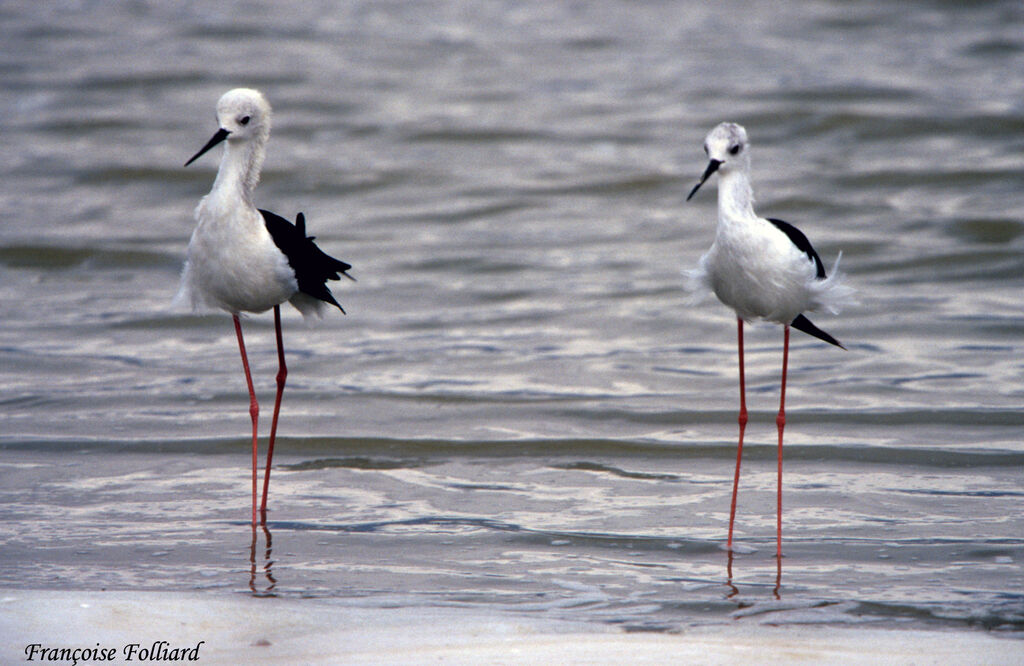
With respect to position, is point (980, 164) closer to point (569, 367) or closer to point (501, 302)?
point (501, 302)

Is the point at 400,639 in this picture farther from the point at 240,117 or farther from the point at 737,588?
the point at 240,117

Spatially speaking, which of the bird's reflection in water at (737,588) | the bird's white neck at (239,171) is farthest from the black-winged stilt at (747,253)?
the bird's white neck at (239,171)

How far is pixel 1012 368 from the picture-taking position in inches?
325

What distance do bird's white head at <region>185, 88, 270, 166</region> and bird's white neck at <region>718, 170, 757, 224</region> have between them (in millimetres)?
1810

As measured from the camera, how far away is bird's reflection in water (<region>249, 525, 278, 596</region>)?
492 cm

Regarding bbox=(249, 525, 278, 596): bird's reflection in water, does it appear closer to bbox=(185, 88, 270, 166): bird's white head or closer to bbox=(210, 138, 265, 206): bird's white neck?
bbox=(210, 138, 265, 206): bird's white neck

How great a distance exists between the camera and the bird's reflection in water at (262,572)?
16.1 ft

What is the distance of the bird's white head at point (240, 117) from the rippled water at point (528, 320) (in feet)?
5.65

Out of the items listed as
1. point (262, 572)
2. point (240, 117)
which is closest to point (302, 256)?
point (240, 117)

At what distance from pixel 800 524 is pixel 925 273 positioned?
18.7 ft

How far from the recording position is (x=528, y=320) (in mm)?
9836

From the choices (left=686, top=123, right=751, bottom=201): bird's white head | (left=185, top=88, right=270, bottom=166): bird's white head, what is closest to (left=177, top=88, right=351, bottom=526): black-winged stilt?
(left=185, top=88, right=270, bottom=166): bird's white head

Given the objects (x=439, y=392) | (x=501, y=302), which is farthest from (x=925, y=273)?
(x=439, y=392)

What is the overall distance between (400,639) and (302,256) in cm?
168
